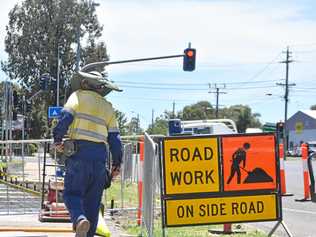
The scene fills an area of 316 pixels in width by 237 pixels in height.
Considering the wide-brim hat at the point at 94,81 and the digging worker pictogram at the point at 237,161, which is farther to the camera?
the digging worker pictogram at the point at 237,161

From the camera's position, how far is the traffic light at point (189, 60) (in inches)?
1041

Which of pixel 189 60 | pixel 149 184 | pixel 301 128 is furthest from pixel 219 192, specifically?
pixel 301 128

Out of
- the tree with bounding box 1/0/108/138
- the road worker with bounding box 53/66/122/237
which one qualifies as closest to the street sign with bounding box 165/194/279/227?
the road worker with bounding box 53/66/122/237

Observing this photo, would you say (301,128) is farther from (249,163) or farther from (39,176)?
(249,163)

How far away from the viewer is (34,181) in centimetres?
1412

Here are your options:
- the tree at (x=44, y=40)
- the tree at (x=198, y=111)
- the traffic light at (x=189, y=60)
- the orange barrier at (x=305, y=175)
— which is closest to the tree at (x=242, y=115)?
the tree at (x=198, y=111)

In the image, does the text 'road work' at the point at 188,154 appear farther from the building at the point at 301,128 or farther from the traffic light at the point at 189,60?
the building at the point at 301,128

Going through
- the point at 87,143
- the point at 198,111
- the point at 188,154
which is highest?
the point at 198,111

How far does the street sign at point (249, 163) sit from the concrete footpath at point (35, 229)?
2.14 meters

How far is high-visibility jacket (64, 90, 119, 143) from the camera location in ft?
22.9

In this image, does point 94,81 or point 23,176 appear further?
point 23,176

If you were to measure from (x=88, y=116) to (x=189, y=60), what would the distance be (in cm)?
1968

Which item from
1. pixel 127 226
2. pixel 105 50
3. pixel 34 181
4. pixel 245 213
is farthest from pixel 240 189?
pixel 105 50

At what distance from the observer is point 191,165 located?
8.08 metres
